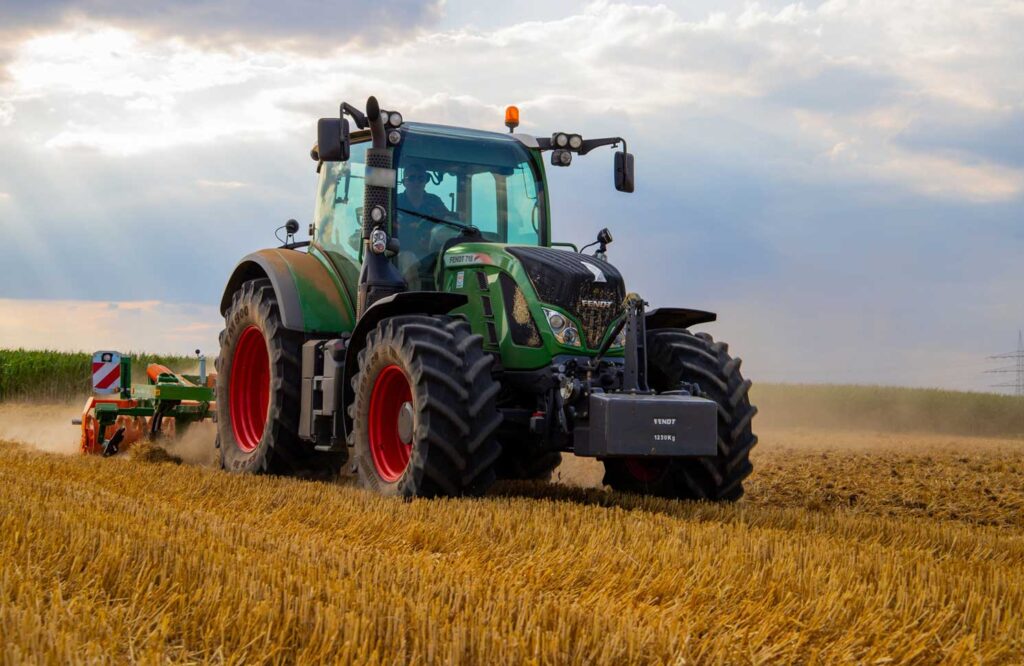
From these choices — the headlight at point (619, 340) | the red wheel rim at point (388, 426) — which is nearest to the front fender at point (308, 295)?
the red wheel rim at point (388, 426)

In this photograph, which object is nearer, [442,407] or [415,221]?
[442,407]

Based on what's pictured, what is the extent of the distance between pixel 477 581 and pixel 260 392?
6313 millimetres

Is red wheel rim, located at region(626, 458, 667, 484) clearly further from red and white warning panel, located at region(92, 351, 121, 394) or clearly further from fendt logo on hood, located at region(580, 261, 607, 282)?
red and white warning panel, located at region(92, 351, 121, 394)

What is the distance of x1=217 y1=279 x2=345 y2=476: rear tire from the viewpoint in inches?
356

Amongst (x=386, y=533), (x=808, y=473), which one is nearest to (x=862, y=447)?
(x=808, y=473)

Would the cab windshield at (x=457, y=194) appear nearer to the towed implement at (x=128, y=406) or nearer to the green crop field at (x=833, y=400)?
the towed implement at (x=128, y=406)

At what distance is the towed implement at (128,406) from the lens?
36.9ft

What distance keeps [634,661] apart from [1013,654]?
4.97ft

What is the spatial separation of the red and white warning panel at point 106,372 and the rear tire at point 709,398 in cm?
635

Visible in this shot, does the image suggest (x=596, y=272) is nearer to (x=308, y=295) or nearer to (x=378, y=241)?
(x=378, y=241)

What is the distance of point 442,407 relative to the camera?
6961 mm

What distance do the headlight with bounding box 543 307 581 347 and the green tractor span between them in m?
0.01

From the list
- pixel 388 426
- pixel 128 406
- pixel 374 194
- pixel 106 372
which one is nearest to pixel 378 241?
pixel 374 194

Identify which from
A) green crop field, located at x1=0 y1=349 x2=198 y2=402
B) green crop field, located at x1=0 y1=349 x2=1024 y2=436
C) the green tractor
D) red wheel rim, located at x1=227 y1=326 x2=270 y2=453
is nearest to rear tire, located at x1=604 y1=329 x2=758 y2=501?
the green tractor
